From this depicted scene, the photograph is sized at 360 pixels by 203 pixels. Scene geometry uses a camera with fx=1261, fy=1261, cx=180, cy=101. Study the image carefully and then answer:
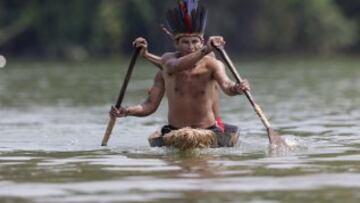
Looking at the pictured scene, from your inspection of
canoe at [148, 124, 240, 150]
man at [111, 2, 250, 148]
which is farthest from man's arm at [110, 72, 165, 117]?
canoe at [148, 124, 240, 150]

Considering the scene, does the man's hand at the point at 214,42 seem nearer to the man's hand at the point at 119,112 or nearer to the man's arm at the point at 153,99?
the man's arm at the point at 153,99

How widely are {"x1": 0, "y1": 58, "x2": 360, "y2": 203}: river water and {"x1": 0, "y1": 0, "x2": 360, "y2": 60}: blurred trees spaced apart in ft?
115

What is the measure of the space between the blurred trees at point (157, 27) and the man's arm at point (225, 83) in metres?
50.5

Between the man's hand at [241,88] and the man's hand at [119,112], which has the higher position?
the man's hand at [241,88]

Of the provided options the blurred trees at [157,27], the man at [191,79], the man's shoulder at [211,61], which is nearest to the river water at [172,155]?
the man at [191,79]

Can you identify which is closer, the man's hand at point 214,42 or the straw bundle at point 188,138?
the man's hand at point 214,42

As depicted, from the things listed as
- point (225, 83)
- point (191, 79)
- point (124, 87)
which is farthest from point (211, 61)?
point (124, 87)

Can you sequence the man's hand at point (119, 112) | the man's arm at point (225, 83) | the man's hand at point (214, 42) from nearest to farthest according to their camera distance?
the man's hand at point (214, 42)
the man's arm at point (225, 83)
the man's hand at point (119, 112)

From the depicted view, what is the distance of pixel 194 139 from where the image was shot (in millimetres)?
15773

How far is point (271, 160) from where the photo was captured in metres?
14.7

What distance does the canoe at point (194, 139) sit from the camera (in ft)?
51.7

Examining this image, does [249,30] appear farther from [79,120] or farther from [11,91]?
[79,120]

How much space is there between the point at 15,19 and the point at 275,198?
210 ft

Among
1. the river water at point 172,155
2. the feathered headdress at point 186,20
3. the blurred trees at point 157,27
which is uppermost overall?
the blurred trees at point 157,27
